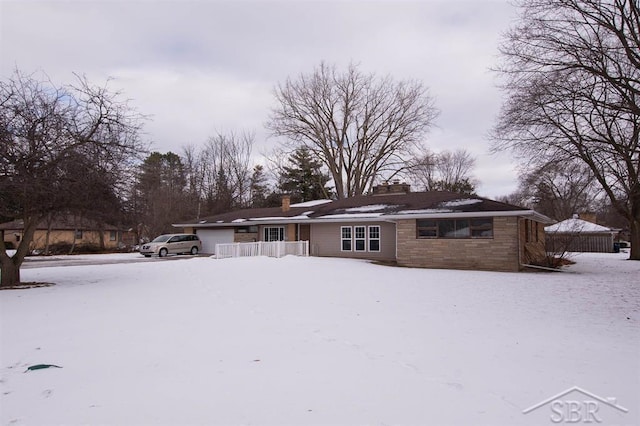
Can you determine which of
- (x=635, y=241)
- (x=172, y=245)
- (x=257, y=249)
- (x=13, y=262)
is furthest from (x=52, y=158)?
(x=635, y=241)

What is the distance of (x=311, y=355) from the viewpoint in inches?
232

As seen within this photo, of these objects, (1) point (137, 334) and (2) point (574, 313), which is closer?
(1) point (137, 334)

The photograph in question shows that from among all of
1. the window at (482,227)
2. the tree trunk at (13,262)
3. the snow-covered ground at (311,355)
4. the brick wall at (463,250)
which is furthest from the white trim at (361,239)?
the tree trunk at (13,262)

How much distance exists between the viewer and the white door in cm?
2998

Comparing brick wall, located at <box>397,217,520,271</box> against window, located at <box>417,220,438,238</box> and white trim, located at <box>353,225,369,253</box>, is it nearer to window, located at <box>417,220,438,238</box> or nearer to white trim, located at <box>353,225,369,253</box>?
window, located at <box>417,220,438,238</box>

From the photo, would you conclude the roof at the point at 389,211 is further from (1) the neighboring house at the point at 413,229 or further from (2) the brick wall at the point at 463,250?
(2) the brick wall at the point at 463,250

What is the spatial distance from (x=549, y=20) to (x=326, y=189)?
33929 mm

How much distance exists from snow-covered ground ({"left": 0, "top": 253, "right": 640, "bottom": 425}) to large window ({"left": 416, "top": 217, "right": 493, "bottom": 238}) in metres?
7.41

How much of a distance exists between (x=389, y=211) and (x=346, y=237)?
2975mm

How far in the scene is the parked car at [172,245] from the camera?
28438 mm

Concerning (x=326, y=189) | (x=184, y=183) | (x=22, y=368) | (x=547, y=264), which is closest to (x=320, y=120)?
(x=326, y=189)

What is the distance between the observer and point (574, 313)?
8.95m

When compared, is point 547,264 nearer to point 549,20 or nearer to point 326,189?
point 549,20

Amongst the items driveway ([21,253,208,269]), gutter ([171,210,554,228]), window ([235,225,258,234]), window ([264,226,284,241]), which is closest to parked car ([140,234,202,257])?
driveway ([21,253,208,269])
